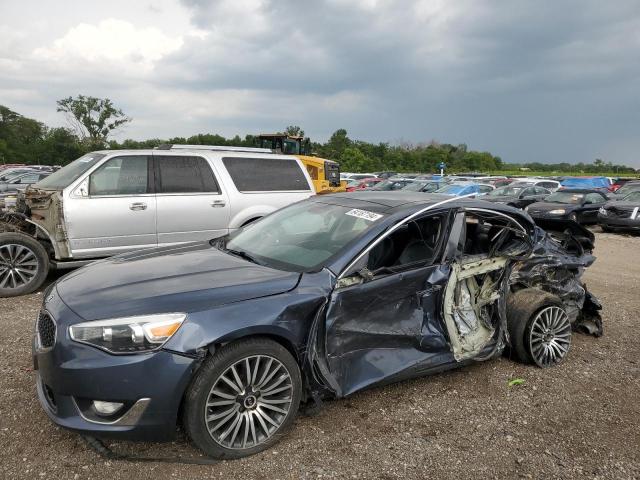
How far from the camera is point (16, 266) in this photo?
601 centimetres

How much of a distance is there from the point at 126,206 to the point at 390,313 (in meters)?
4.28

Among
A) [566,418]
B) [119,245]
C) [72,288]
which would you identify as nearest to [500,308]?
[566,418]

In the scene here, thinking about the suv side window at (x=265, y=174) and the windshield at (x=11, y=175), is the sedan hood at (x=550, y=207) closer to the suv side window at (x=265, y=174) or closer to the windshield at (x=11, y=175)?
the suv side window at (x=265, y=174)

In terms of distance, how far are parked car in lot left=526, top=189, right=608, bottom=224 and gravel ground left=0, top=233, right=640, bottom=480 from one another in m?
12.0

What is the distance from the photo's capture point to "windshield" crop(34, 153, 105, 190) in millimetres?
6283

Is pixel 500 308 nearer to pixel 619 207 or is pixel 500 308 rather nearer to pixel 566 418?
pixel 566 418

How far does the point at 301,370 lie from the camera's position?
3078 millimetres

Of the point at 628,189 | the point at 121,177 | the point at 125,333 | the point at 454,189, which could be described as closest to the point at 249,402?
the point at 125,333

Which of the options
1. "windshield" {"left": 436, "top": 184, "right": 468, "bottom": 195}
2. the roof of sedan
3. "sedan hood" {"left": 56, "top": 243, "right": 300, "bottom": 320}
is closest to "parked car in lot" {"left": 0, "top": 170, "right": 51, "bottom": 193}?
"windshield" {"left": 436, "top": 184, "right": 468, "bottom": 195}

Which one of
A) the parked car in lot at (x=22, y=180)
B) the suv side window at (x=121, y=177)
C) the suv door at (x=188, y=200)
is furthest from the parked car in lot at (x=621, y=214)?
the parked car in lot at (x=22, y=180)

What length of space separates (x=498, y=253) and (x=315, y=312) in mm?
1931

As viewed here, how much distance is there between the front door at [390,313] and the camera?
319cm

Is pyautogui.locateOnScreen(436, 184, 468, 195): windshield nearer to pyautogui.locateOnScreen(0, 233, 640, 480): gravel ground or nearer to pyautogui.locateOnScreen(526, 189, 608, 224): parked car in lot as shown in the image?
pyautogui.locateOnScreen(526, 189, 608, 224): parked car in lot

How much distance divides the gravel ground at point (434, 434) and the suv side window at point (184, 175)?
284 cm
